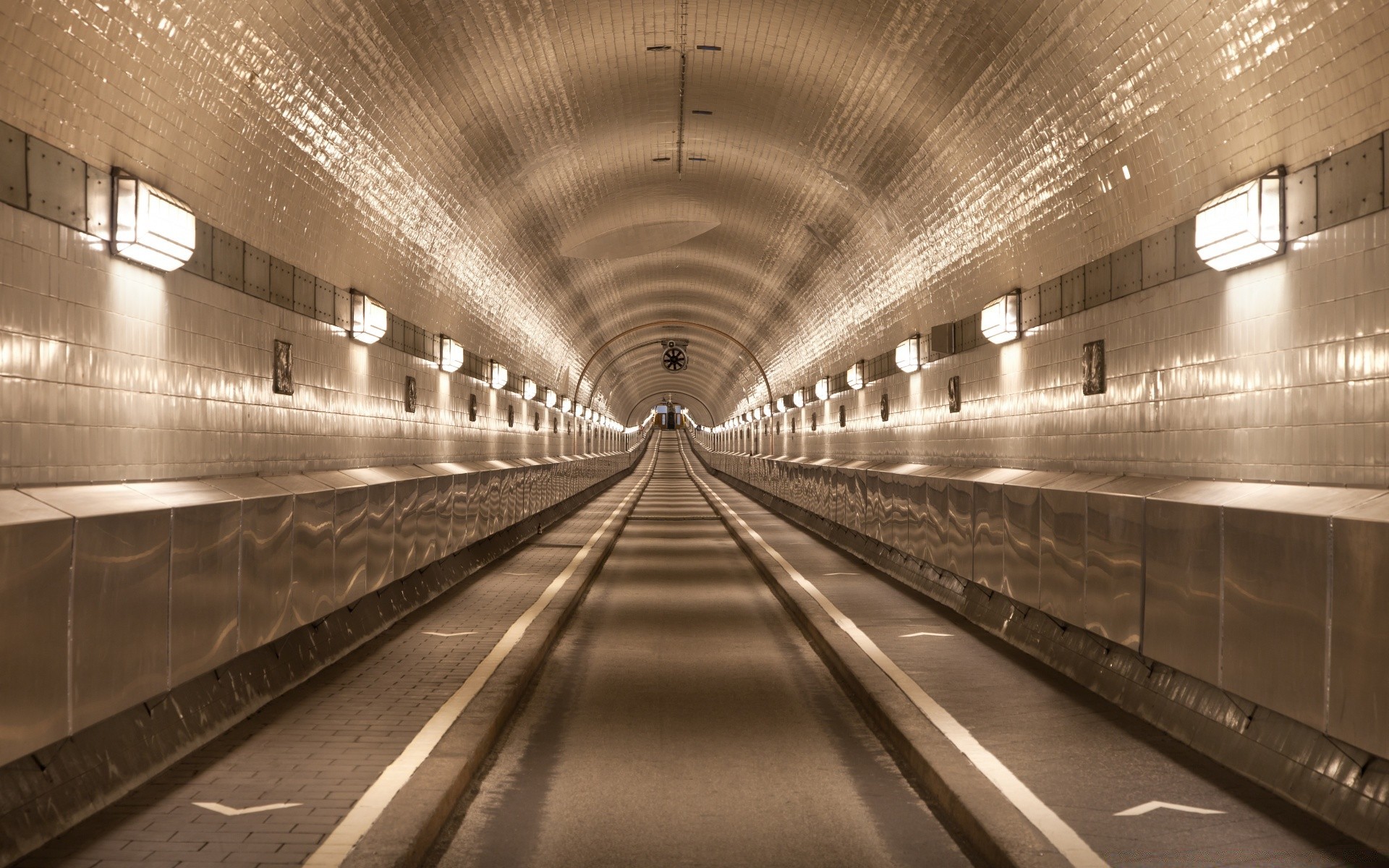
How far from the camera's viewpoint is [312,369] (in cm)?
1135

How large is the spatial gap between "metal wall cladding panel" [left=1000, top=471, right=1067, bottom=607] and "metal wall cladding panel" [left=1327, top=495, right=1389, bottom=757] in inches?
165

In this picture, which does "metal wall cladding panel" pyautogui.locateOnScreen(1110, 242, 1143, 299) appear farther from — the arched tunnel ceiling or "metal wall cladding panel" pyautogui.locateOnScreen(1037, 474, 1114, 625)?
"metal wall cladding panel" pyautogui.locateOnScreen(1037, 474, 1114, 625)

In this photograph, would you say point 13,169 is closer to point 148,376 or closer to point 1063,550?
point 148,376

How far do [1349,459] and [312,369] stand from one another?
8.67 meters

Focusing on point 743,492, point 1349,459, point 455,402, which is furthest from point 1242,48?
point 743,492

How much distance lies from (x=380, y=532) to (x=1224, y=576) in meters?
7.08

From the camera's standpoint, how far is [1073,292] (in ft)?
35.3

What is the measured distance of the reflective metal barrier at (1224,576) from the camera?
4.82 meters

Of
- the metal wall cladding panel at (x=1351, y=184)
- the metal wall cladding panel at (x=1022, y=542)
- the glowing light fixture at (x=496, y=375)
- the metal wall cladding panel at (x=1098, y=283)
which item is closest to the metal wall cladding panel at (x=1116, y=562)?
the metal wall cladding panel at (x=1022, y=542)

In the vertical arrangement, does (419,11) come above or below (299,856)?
above

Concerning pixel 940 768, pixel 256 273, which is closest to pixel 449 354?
pixel 256 273

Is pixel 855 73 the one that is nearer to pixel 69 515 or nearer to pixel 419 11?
pixel 419 11

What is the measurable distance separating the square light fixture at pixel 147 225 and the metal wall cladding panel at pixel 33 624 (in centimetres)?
236

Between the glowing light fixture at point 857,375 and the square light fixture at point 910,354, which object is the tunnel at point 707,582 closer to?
the square light fixture at point 910,354
